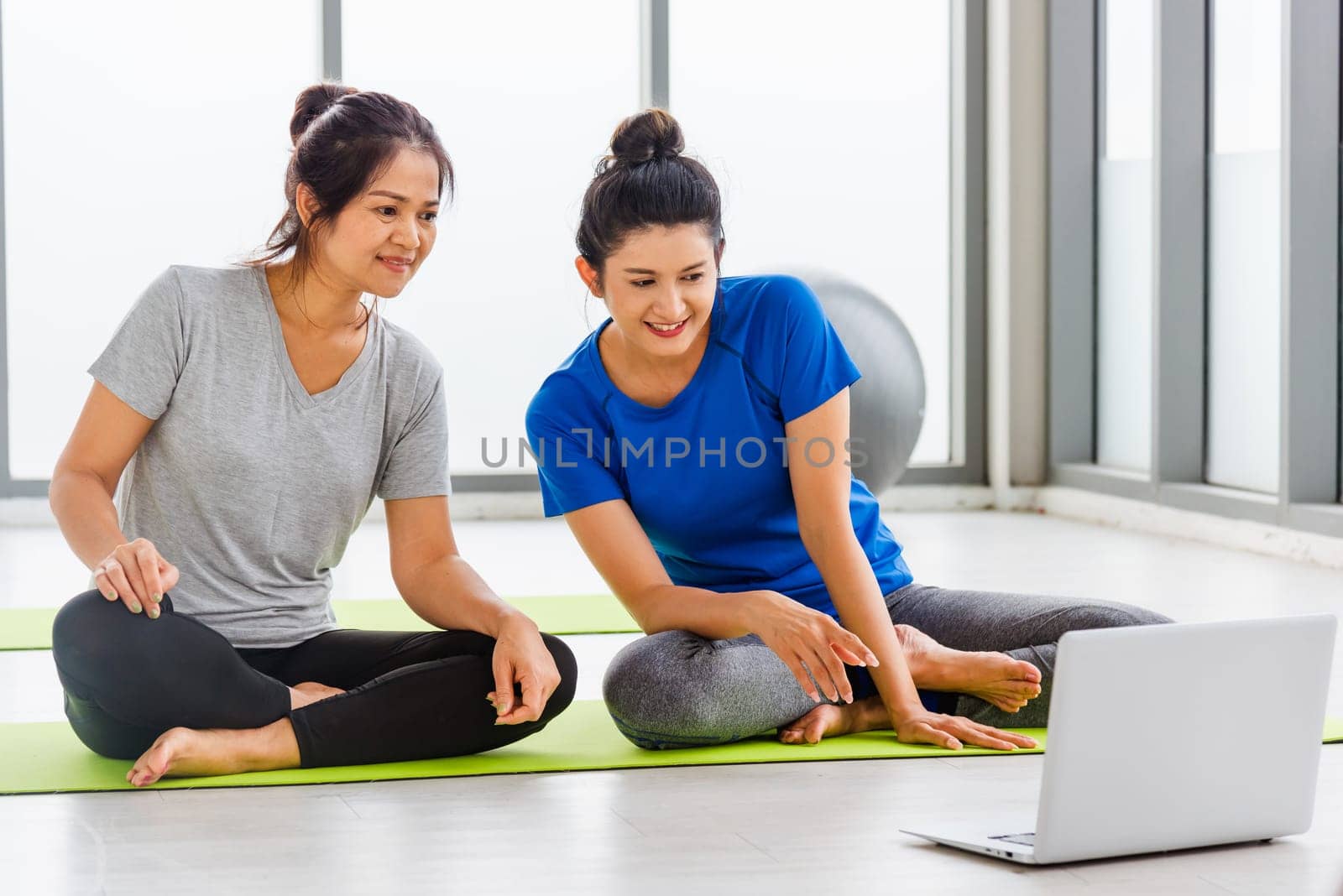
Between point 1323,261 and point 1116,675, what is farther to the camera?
point 1323,261

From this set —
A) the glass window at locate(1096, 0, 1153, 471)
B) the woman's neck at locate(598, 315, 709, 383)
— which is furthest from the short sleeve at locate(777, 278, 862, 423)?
→ the glass window at locate(1096, 0, 1153, 471)

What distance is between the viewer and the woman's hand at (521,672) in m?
1.89

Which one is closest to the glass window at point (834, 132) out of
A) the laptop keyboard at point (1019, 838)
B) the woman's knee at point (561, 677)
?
the woman's knee at point (561, 677)

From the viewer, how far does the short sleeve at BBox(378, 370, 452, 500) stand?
209 centimetres

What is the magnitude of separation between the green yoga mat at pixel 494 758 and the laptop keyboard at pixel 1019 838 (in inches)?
16.6

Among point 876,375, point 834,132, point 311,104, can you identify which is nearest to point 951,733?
point 311,104

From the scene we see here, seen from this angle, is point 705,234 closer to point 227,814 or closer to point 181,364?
point 181,364

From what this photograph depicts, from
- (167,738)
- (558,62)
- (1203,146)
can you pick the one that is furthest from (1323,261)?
(167,738)

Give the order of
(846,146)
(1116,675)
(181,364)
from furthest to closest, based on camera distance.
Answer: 1. (846,146)
2. (181,364)
3. (1116,675)

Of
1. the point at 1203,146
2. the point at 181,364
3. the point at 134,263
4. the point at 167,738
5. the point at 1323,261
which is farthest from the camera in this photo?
the point at 134,263

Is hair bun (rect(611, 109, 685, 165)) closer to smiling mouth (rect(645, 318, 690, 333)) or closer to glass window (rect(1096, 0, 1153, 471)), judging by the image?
smiling mouth (rect(645, 318, 690, 333))

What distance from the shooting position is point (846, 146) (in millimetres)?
5398

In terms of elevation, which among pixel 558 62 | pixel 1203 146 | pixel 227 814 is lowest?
pixel 227 814

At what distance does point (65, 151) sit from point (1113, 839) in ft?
14.0
